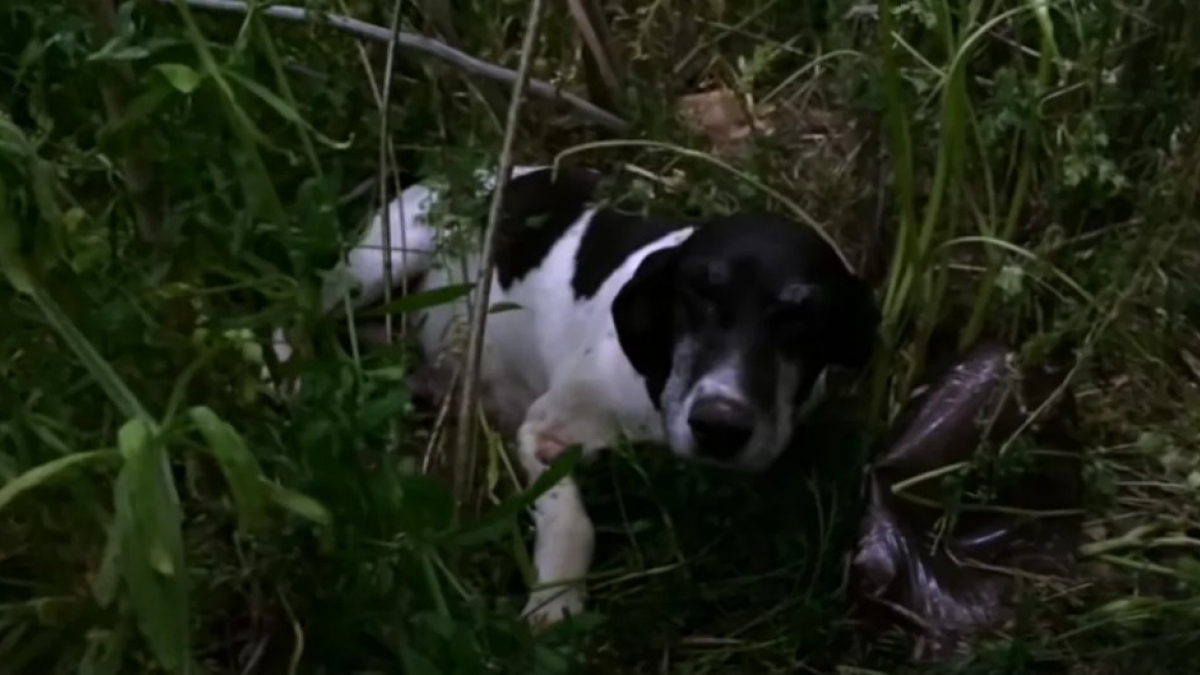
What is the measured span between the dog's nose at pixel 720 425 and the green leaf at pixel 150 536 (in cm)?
76

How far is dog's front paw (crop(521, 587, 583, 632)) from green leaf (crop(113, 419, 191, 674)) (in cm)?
58

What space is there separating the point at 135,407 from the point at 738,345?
2.64 ft

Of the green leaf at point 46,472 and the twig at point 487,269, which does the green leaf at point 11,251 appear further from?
the twig at point 487,269

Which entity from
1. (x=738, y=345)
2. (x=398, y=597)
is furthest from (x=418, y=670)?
(x=738, y=345)

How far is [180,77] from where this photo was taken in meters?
1.04

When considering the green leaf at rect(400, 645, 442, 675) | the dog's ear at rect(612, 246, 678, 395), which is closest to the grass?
the green leaf at rect(400, 645, 442, 675)

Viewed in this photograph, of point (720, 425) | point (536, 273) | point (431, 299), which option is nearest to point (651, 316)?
point (720, 425)

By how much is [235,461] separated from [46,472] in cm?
10

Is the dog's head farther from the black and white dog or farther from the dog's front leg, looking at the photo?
→ the dog's front leg

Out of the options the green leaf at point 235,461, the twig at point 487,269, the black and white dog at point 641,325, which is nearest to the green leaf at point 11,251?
the green leaf at point 235,461

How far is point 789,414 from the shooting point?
5.63 feet

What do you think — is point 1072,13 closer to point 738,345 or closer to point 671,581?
point 738,345

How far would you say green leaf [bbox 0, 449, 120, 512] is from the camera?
93 cm

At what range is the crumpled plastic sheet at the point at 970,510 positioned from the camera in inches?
64.5
